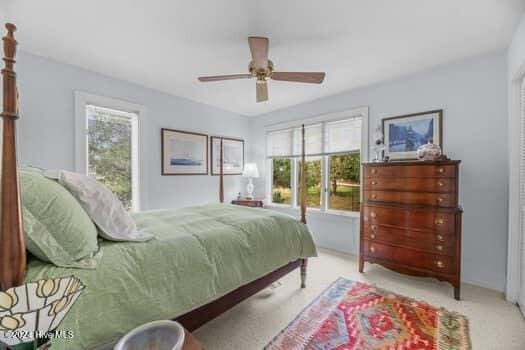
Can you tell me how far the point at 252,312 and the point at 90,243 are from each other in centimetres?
147

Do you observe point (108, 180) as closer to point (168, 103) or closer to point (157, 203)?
point (157, 203)

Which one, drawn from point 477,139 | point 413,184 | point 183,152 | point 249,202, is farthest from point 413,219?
point 183,152

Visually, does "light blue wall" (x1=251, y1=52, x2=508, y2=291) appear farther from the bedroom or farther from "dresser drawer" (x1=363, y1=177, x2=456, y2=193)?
"dresser drawer" (x1=363, y1=177, x2=456, y2=193)

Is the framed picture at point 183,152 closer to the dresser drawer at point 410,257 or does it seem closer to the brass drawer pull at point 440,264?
the dresser drawer at point 410,257

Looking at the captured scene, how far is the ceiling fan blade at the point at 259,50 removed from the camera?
1769mm

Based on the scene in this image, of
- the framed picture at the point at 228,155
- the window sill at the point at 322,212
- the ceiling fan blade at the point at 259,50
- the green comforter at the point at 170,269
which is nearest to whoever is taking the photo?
the green comforter at the point at 170,269

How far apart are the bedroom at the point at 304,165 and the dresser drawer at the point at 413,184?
21 millimetres

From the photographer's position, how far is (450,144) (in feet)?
8.69

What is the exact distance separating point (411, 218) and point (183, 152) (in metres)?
3.25

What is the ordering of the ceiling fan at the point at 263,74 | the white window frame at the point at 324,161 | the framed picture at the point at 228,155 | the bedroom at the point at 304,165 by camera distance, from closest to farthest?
the bedroom at the point at 304,165, the ceiling fan at the point at 263,74, the white window frame at the point at 324,161, the framed picture at the point at 228,155

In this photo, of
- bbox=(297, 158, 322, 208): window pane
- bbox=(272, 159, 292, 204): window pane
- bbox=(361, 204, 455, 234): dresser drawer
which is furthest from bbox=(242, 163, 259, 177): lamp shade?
bbox=(361, 204, 455, 234): dresser drawer

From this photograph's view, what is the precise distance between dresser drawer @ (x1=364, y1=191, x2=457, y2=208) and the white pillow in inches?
94.9

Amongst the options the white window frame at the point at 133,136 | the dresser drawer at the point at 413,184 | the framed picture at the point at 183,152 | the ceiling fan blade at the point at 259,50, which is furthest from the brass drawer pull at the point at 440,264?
the white window frame at the point at 133,136

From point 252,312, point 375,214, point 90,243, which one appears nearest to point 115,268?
point 90,243
